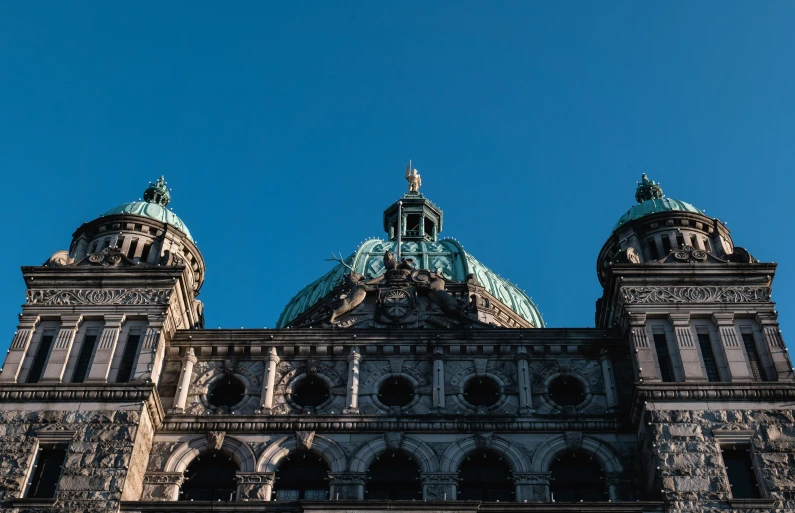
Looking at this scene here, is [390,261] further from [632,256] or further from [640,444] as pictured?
[640,444]

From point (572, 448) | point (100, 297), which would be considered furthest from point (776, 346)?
point (100, 297)

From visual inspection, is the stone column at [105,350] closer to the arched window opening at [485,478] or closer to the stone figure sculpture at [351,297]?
the stone figure sculpture at [351,297]

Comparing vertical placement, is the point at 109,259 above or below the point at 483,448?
above

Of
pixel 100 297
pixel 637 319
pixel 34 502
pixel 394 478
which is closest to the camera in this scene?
pixel 34 502

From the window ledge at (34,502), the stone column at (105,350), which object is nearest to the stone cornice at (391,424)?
the stone column at (105,350)

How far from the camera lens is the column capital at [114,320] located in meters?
33.5

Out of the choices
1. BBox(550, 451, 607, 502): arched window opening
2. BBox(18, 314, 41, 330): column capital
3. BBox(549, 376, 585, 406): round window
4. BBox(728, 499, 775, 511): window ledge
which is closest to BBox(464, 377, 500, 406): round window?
BBox(549, 376, 585, 406): round window

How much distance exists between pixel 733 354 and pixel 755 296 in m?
2.37

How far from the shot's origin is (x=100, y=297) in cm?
3425

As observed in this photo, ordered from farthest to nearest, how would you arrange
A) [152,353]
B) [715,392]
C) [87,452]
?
[152,353], [715,392], [87,452]

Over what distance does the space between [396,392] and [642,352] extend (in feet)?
23.3

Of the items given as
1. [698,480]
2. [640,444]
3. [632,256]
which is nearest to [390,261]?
[632,256]

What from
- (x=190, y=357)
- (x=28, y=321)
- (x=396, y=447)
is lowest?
(x=396, y=447)

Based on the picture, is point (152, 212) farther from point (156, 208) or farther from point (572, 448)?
point (572, 448)
